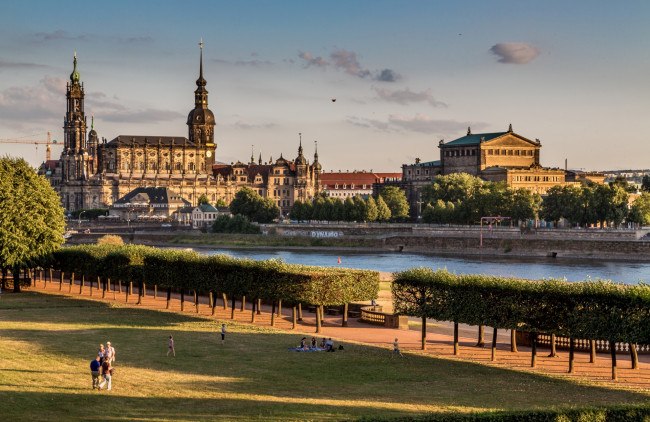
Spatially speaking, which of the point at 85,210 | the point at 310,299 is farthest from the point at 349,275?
the point at 85,210

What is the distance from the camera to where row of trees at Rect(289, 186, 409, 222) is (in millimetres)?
120562

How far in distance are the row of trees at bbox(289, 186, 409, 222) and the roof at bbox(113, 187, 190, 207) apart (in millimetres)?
29098

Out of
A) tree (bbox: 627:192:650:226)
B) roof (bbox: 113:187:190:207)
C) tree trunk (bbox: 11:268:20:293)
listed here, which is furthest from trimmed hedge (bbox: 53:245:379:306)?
roof (bbox: 113:187:190:207)

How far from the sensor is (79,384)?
2608 centimetres

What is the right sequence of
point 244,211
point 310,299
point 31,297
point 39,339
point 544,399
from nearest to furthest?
point 544,399 < point 39,339 < point 310,299 < point 31,297 < point 244,211

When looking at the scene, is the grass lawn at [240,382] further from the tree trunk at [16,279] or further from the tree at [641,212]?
the tree at [641,212]

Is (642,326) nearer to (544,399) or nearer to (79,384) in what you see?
(544,399)

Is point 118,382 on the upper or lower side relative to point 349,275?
lower

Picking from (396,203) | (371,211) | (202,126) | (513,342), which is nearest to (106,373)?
(513,342)

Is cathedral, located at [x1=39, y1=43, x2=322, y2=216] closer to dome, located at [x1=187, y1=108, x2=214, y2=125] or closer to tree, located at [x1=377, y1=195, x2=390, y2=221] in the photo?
dome, located at [x1=187, y1=108, x2=214, y2=125]

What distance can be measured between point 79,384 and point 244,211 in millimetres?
105372

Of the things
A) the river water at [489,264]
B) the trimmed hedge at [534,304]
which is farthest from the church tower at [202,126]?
the trimmed hedge at [534,304]

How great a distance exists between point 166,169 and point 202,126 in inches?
433

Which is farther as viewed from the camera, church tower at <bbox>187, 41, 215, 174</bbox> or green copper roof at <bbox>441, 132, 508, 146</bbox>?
church tower at <bbox>187, 41, 215, 174</bbox>
